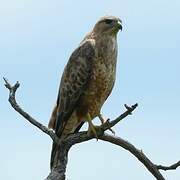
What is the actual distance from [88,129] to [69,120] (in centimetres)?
131

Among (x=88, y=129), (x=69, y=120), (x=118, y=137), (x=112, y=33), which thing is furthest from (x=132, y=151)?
(x=112, y=33)

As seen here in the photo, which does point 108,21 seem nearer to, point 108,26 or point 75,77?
point 108,26

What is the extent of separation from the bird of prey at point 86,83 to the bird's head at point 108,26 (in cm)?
24

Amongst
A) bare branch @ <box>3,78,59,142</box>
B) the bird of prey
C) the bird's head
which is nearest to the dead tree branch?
bare branch @ <box>3,78,59,142</box>

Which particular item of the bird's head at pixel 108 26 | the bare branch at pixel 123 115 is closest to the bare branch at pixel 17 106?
the bare branch at pixel 123 115

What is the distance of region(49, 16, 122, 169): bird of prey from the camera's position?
14.8m

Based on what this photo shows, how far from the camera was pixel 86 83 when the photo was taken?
592 inches

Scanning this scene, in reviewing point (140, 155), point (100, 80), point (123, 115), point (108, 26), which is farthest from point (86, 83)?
point (123, 115)

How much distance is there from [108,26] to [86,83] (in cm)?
125

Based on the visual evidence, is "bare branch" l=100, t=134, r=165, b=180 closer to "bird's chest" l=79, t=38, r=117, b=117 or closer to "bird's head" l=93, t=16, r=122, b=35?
A: "bird's chest" l=79, t=38, r=117, b=117

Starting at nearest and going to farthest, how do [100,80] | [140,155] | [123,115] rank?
[123,115] < [140,155] < [100,80]

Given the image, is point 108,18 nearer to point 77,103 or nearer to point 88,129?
point 77,103

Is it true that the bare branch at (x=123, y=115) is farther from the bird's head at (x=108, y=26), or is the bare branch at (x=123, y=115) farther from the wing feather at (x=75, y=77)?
the bird's head at (x=108, y=26)

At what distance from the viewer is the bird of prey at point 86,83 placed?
48.5 feet
